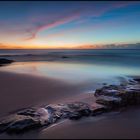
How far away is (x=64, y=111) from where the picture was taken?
6867 mm

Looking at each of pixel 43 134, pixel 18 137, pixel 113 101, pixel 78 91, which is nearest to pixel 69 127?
pixel 43 134

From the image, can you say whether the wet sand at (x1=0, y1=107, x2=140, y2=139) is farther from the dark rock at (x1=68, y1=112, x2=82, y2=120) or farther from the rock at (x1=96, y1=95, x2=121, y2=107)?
the rock at (x1=96, y1=95, x2=121, y2=107)

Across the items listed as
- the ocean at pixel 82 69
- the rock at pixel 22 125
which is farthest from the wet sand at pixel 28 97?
the ocean at pixel 82 69

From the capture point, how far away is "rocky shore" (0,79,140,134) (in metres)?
5.62

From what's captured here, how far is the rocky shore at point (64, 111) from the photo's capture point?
5.62m

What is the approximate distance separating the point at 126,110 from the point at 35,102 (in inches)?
149

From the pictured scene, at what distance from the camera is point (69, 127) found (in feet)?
19.4

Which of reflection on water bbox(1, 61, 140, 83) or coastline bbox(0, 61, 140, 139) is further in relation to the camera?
reflection on water bbox(1, 61, 140, 83)

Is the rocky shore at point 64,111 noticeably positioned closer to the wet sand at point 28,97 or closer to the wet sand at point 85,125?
the wet sand at point 85,125

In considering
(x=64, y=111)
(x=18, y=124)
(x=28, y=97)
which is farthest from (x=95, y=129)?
(x=28, y=97)

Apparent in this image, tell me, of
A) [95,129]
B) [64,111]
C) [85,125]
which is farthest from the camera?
[64,111]

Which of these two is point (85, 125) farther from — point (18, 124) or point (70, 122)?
point (18, 124)

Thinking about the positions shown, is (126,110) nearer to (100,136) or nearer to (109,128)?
(109,128)

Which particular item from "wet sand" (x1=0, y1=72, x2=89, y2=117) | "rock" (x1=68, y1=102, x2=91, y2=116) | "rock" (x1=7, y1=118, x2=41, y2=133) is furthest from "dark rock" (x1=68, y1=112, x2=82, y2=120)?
"wet sand" (x1=0, y1=72, x2=89, y2=117)
